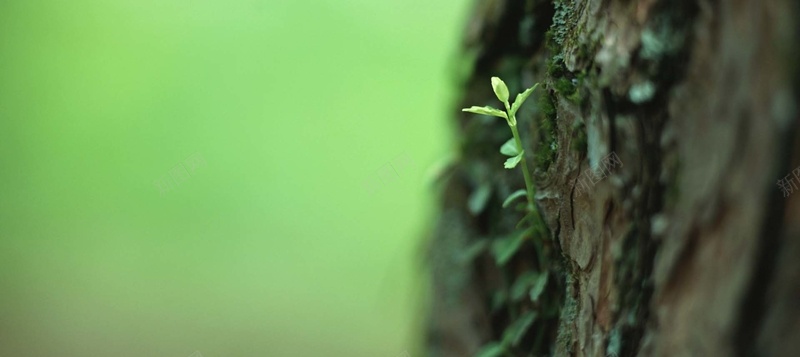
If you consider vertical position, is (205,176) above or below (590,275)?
above

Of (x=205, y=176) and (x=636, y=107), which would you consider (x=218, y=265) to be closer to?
(x=205, y=176)

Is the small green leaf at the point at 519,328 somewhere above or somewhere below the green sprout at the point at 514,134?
below

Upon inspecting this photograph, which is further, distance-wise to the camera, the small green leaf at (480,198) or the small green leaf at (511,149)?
the small green leaf at (480,198)

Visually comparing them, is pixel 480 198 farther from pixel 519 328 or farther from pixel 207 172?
pixel 207 172

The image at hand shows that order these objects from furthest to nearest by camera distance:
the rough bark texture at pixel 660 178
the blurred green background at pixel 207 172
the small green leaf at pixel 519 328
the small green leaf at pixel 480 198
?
1. the blurred green background at pixel 207 172
2. the small green leaf at pixel 480 198
3. the small green leaf at pixel 519 328
4. the rough bark texture at pixel 660 178

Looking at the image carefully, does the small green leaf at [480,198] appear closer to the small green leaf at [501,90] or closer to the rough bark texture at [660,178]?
the rough bark texture at [660,178]

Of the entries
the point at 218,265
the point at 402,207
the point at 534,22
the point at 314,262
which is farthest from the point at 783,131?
the point at 218,265

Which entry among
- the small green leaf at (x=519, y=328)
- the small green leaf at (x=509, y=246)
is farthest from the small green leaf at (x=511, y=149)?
the small green leaf at (x=519, y=328)

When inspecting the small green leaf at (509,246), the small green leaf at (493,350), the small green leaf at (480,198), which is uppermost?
the small green leaf at (480,198)
